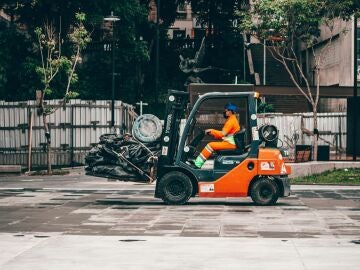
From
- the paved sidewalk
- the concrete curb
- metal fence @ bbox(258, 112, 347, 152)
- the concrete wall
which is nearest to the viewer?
the paved sidewalk

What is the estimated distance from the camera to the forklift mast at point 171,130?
2214 centimetres

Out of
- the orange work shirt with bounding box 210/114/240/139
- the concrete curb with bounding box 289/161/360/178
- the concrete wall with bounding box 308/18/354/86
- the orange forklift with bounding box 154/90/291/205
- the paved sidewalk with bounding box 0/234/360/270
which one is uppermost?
the concrete wall with bounding box 308/18/354/86

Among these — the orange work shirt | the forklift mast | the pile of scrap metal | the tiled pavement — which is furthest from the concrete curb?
the orange work shirt

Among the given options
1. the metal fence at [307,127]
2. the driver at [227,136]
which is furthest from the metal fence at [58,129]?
the driver at [227,136]

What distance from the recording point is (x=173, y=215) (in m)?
19.3

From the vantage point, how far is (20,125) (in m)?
38.7

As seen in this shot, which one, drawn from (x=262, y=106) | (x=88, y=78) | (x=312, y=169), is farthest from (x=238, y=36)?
(x=312, y=169)

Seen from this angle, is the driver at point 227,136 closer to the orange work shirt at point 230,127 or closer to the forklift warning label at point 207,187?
the orange work shirt at point 230,127

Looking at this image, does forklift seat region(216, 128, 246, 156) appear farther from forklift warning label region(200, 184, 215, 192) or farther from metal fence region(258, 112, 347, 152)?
metal fence region(258, 112, 347, 152)

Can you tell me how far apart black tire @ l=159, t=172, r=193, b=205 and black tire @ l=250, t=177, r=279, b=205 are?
1.38 metres

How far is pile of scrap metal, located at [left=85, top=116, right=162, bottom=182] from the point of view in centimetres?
2314

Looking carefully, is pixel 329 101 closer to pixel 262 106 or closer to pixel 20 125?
pixel 262 106

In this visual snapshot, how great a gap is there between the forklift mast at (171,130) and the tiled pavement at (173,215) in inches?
41.5

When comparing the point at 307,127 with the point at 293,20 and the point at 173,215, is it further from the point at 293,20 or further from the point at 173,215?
the point at 173,215
